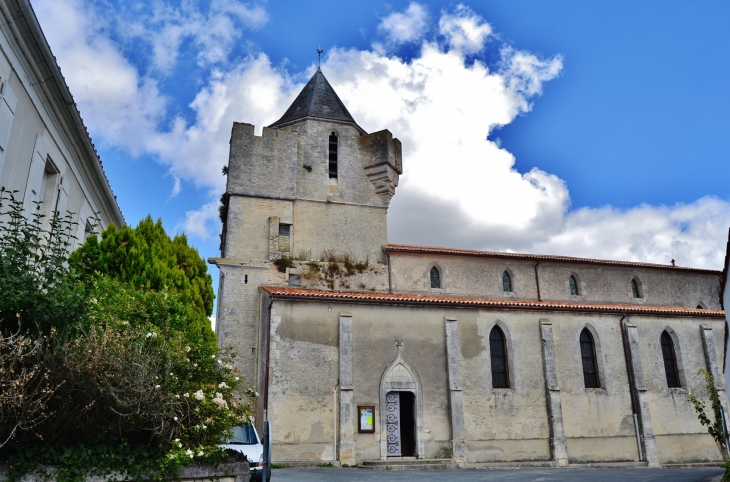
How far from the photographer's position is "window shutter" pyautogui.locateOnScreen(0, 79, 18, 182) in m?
11.4

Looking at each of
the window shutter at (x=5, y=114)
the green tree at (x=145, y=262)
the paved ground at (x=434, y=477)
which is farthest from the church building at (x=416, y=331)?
the window shutter at (x=5, y=114)

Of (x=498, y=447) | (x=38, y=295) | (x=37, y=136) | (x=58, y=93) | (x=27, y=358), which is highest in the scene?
(x=58, y=93)

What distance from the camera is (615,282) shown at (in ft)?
94.3

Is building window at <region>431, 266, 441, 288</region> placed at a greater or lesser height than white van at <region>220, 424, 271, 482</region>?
greater

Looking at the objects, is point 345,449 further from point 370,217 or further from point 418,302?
point 370,217

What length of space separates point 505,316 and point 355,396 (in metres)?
7.26

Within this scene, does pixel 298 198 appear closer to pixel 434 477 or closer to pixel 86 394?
pixel 434 477

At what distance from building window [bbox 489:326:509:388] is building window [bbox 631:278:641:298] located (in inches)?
402

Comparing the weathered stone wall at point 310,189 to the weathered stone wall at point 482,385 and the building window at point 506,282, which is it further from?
the building window at point 506,282

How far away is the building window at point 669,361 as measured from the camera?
24672 mm

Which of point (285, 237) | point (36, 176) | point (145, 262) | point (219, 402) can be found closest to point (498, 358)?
point (285, 237)

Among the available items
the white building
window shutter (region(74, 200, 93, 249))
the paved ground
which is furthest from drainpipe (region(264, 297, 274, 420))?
the white building

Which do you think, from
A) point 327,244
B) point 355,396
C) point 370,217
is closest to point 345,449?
point 355,396

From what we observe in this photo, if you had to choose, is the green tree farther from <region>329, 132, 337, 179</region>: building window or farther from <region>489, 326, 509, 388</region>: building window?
<region>489, 326, 509, 388</region>: building window
